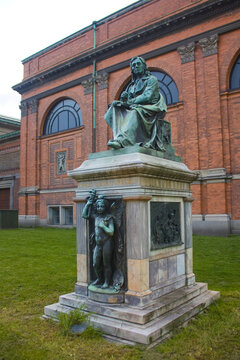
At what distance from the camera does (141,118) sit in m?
4.59

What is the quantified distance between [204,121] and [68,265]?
1036 centimetres

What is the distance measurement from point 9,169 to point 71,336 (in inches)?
970

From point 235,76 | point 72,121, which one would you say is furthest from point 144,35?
point 72,121

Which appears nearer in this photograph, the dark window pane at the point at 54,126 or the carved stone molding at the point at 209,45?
the carved stone molding at the point at 209,45

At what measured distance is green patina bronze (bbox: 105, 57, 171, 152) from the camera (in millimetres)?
4449

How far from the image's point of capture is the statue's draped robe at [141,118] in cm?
446

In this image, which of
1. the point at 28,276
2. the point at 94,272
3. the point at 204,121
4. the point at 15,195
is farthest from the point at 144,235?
the point at 15,195

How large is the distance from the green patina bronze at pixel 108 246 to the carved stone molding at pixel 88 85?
1705 cm

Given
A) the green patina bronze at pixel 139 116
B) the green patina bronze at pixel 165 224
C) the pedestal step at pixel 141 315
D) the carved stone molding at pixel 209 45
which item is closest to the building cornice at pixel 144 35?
the carved stone molding at pixel 209 45

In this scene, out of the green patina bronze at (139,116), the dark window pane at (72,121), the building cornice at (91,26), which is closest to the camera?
the green patina bronze at (139,116)

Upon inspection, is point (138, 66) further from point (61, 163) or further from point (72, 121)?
point (61, 163)

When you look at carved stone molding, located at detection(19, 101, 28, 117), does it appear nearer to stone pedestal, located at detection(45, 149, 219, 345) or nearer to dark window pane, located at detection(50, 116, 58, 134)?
dark window pane, located at detection(50, 116, 58, 134)

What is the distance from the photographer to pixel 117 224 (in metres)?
4.08

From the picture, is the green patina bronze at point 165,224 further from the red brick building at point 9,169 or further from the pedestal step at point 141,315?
the red brick building at point 9,169
